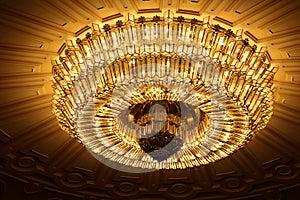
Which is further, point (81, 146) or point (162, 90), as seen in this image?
point (81, 146)

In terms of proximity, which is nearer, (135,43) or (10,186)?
(135,43)

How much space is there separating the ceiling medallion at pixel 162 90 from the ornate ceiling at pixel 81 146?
0.48 ft

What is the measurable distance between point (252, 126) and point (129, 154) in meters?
1.19

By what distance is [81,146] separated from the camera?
5711mm

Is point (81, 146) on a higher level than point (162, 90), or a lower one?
lower

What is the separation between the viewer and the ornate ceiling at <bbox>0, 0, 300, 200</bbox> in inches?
161

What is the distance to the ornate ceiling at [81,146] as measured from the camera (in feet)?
13.4

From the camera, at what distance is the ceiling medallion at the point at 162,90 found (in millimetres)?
4020

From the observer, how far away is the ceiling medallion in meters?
4.02

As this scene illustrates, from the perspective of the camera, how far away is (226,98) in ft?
13.3

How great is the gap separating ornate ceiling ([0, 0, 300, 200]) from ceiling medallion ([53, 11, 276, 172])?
0.15 metres

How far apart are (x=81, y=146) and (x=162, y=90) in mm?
1960

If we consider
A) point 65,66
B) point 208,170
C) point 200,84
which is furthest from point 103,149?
point 208,170

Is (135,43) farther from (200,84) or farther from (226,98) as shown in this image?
(226,98)
